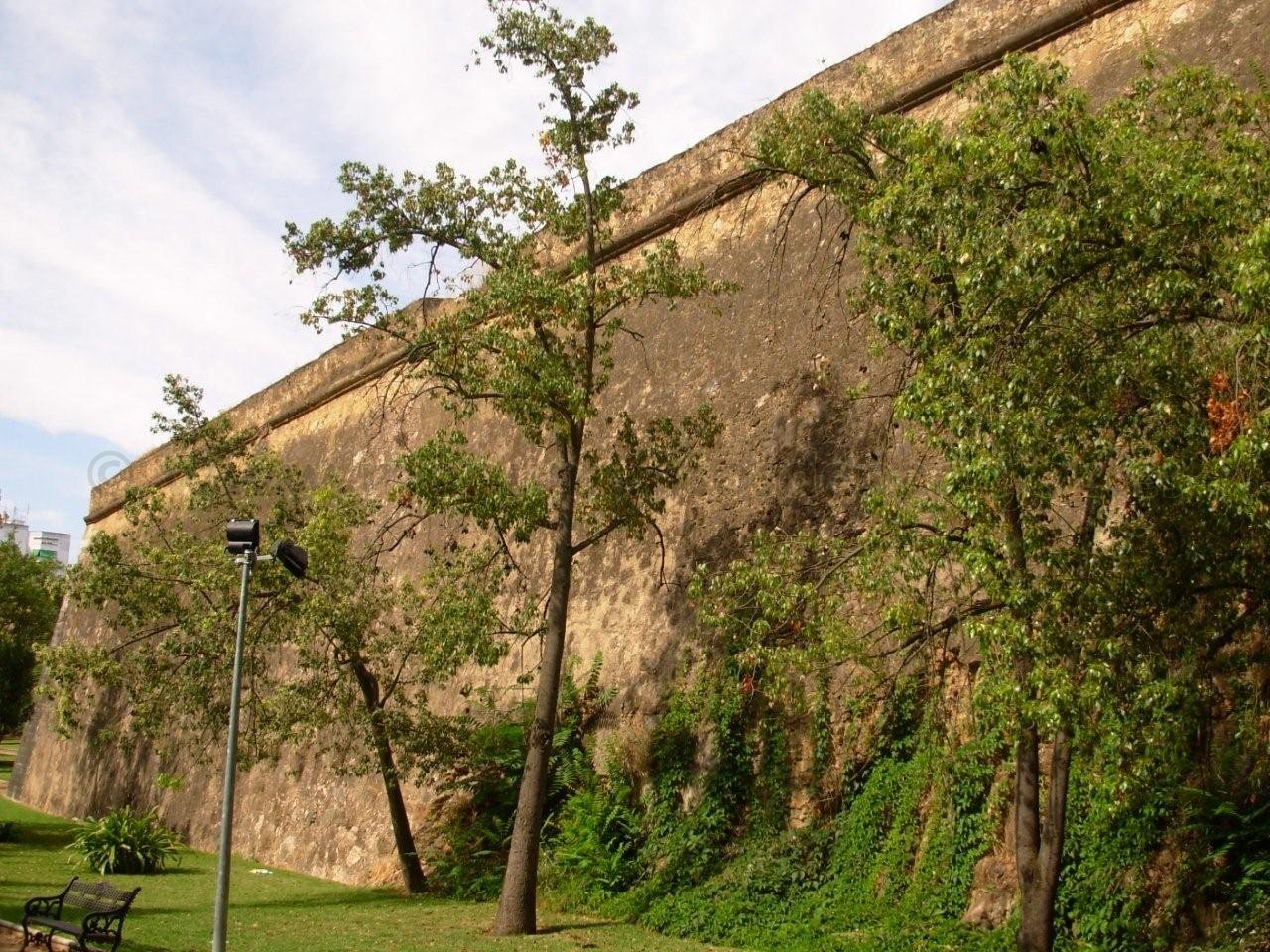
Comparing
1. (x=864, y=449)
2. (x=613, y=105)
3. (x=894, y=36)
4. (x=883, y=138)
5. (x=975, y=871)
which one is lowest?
(x=975, y=871)

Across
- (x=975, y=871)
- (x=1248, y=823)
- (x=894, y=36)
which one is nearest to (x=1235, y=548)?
(x=1248, y=823)

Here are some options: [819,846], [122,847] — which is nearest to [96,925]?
[819,846]

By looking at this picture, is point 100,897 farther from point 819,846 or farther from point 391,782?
point 819,846

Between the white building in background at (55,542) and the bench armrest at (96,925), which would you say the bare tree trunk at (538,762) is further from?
the white building in background at (55,542)

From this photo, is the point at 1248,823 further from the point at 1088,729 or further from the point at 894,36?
the point at 894,36

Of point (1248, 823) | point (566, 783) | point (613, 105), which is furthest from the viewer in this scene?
point (566, 783)

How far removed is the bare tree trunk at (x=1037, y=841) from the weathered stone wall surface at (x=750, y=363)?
362cm

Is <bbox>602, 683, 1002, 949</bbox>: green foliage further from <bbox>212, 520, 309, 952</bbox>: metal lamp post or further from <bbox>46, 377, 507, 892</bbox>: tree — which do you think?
<bbox>212, 520, 309, 952</bbox>: metal lamp post

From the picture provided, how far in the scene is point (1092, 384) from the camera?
18.1 ft

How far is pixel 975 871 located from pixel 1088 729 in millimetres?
2593

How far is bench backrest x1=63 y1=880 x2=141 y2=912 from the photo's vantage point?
25.6 ft

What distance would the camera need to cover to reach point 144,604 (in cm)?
1277

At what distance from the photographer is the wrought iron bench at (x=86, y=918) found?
25.0 ft

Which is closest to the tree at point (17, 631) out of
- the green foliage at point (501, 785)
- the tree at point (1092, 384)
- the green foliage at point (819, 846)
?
the green foliage at point (501, 785)
